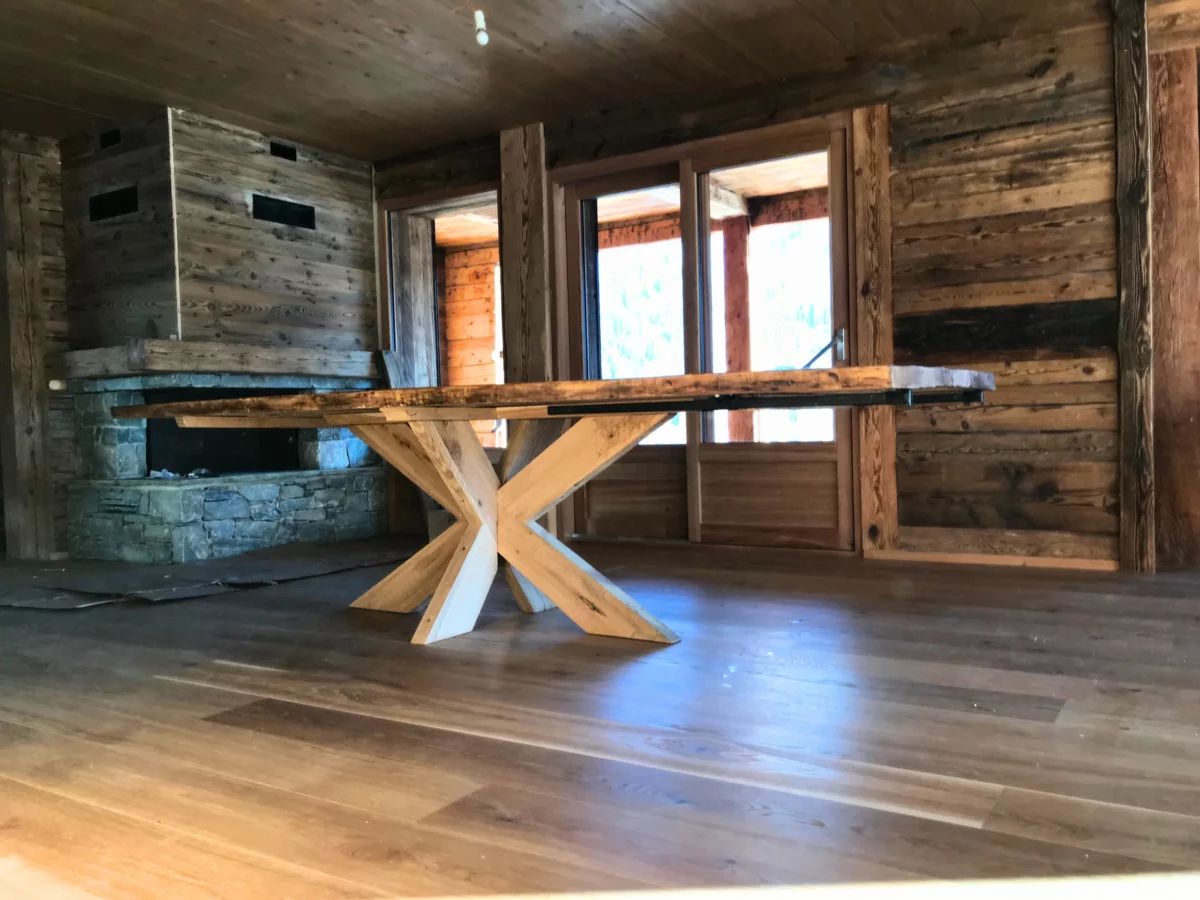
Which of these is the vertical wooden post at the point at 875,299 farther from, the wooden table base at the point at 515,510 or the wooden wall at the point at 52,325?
the wooden wall at the point at 52,325

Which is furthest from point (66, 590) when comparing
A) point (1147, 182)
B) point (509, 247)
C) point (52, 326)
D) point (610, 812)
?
point (1147, 182)

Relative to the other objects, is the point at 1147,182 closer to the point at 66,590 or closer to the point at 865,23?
the point at 865,23

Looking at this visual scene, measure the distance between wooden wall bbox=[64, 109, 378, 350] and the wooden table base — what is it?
221 centimetres

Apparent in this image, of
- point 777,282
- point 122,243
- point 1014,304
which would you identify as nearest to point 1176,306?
point 1014,304

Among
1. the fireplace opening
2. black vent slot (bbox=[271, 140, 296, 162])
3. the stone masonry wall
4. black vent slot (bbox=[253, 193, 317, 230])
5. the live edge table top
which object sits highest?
black vent slot (bbox=[271, 140, 296, 162])

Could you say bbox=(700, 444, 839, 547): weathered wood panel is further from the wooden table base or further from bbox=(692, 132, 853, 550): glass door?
the wooden table base

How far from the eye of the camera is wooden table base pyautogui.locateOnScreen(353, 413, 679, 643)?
2.61m

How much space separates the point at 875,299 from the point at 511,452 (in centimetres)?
199

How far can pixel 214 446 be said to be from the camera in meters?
5.04

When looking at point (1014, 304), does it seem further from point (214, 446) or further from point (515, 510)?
point (214, 446)

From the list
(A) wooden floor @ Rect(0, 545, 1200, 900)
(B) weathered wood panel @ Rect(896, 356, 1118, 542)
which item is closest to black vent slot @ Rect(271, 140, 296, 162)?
(A) wooden floor @ Rect(0, 545, 1200, 900)

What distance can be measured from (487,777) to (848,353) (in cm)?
308

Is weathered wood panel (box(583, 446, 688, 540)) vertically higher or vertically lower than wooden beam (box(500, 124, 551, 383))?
lower

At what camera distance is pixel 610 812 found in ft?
4.75
